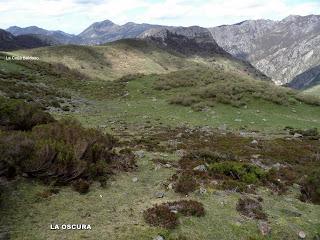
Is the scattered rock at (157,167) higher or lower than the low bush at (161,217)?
lower

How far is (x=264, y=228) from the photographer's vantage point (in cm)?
1253

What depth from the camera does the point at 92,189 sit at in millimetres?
14398

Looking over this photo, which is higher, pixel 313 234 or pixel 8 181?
pixel 8 181

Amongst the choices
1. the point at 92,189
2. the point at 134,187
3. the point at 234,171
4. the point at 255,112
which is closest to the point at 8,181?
the point at 92,189

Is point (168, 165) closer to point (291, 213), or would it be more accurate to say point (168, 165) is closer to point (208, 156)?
point (208, 156)

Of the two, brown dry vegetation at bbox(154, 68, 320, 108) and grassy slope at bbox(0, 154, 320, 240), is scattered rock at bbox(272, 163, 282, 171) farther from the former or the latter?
brown dry vegetation at bbox(154, 68, 320, 108)

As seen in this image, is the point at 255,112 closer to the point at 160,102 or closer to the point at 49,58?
the point at 160,102

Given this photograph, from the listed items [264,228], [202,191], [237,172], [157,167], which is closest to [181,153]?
[157,167]

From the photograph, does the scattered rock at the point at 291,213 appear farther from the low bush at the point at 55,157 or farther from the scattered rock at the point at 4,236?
the scattered rock at the point at 4,236

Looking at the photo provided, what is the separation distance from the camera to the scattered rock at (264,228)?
40.6 feet

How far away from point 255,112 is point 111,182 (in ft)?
91.2

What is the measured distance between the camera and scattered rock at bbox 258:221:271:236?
12.4m

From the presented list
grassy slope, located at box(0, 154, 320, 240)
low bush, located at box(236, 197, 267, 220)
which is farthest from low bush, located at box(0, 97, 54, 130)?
low bush, located at box(236, 197, 267, 220)

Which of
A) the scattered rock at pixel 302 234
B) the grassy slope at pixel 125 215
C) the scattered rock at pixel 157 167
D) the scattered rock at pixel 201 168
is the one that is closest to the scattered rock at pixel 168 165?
the scattered rock at pixel 157 167
